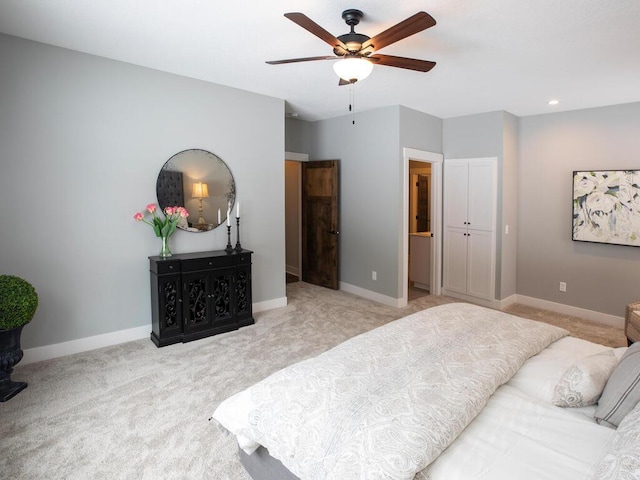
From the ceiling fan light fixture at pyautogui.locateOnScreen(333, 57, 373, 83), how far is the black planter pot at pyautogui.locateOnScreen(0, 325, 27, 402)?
9.48 feet

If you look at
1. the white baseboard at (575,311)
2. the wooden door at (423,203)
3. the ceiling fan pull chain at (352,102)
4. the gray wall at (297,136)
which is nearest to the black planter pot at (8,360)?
the ceiling fan pull chain at (352,102)

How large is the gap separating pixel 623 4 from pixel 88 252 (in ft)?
14.1

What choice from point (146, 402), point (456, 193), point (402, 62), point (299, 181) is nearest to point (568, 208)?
point (456, 193)

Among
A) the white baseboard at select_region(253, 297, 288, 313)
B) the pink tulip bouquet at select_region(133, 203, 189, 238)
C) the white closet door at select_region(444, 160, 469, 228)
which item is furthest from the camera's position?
the white closet door at select_region(444, 160, 469, 228)

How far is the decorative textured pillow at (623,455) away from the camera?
39.0 inches

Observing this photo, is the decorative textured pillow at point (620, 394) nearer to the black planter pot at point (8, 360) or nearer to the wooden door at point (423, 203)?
the black planter pot at point (8, 360)

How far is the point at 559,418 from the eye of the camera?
4.75ft

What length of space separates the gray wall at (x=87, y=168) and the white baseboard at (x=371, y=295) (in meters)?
2.32

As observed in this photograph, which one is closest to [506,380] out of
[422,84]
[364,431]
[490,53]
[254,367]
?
[364,431]

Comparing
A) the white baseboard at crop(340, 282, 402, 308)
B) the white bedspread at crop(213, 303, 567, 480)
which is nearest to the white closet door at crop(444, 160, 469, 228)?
the white baseboard at crop(340, 282, 402, 308)

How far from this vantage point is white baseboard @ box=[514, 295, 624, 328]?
4348 millimetres

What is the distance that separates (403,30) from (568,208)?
378cm

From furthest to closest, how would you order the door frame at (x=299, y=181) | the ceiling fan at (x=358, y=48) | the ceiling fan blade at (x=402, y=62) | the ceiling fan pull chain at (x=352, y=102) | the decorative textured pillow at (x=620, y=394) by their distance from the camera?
the door frame at (x=299, y=181), the ceiling fan pull chain at (x=352, y=102), the ceiling fan blade at (x=402, y=62), the ceiling fan at (x=358, y=48), the decorative textured pillow at (x=620, y=394)

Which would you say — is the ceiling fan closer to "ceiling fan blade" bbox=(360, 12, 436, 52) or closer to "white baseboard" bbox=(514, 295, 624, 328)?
"ceiling fan blade" bbox=(360, 12, 436, 52)
